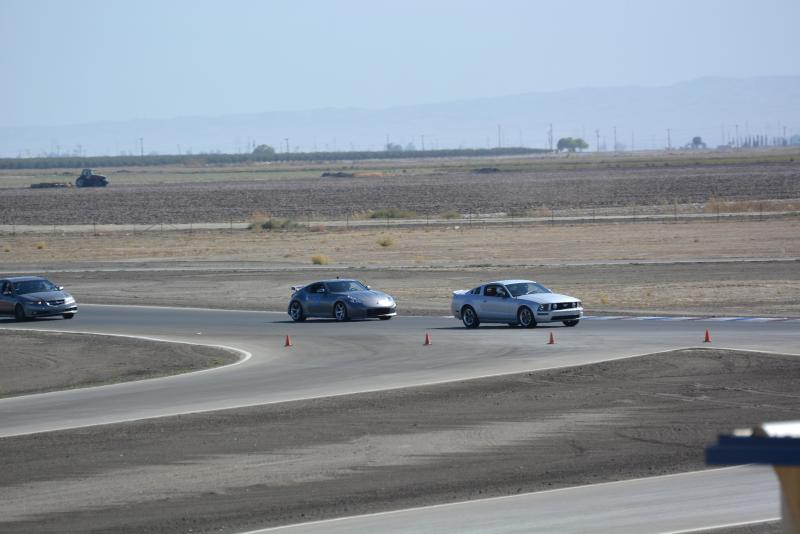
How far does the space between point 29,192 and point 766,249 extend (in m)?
114

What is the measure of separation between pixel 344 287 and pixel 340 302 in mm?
698

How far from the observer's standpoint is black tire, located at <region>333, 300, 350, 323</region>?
119 ft

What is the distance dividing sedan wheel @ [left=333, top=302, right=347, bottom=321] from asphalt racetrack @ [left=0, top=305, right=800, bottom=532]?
497mm

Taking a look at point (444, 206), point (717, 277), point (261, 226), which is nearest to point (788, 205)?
point (444, 206)

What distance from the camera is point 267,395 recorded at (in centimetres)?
2266

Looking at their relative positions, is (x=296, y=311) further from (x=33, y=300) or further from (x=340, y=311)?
(x=33, y=300)

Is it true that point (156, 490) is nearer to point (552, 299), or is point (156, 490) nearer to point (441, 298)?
point (552, 299)

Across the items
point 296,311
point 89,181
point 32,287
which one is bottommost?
point 296,311

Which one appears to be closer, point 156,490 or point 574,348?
point 156,490

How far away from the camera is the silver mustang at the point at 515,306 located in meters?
32.5

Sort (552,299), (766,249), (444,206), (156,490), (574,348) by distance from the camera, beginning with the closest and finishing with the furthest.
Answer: (156,490)
(574,348)
(552,299)
(766,249)
(444,206)

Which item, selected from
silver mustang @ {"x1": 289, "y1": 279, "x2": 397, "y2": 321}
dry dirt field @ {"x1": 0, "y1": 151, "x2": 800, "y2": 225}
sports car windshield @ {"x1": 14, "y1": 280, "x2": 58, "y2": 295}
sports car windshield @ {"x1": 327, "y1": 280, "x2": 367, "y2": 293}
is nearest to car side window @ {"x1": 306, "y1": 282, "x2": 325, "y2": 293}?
silver mustang @ {"x1": 289, "y1": 279, "x2": 397, "y2": 321}

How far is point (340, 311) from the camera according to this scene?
3644 centimetres

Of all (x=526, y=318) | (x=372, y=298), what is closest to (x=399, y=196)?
(x=372, y=298)
